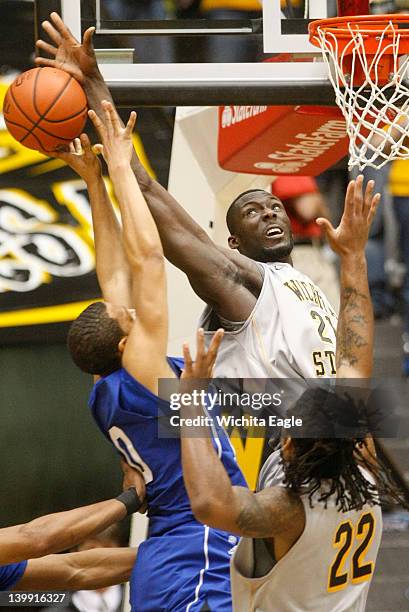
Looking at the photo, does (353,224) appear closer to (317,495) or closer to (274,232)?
(317,495)

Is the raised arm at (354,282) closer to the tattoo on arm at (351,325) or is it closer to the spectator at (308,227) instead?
the tattoo on arm at (351,325)

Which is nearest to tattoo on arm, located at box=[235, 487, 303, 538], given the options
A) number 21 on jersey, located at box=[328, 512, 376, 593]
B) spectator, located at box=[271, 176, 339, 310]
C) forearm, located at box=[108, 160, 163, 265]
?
number 21 on jersey, located at box=[328, 512, 376, 593]

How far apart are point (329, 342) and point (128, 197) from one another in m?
0.88

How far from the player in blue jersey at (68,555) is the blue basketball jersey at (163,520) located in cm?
10

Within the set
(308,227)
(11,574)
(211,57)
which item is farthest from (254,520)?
(308,227)

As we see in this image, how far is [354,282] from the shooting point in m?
3.04

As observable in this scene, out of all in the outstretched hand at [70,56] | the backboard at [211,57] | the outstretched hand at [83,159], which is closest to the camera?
the outstretched hand at [70,56]

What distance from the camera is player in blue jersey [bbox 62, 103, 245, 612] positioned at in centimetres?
316

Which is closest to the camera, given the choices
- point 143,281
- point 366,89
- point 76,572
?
point 143,281

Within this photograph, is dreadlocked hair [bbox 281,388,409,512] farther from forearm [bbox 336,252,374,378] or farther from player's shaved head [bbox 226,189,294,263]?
player's shaved head [bbox 226,189,294,263]

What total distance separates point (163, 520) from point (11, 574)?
0.66 m

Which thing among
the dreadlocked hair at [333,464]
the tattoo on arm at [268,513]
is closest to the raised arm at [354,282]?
the dreadlocked hair at [333,464]

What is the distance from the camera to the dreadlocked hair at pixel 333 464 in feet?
Answer: 9.34

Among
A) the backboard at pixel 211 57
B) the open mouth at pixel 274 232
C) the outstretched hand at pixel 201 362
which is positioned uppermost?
the backboard at pixel 211 57
